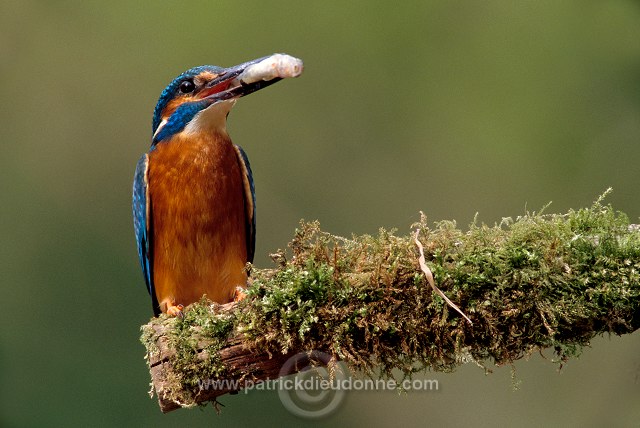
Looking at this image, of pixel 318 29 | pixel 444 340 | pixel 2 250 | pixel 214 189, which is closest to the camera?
pixel 444 340

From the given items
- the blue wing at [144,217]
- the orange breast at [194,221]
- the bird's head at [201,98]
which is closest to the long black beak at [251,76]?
the bird's head at [201,98]

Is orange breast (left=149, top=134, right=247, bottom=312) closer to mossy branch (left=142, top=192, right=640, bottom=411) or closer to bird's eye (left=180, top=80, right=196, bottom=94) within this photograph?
bird's eye (left=180, top=80, right=196, bottom=94)

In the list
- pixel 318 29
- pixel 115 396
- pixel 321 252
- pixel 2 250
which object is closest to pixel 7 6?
pixel 2 250

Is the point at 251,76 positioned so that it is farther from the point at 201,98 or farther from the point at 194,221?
the point at 194,221

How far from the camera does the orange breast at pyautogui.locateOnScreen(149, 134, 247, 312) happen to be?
3232 mm

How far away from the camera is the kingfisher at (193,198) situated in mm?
3232

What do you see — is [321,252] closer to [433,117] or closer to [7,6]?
[433,117]

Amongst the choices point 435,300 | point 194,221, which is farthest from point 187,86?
point 435,300

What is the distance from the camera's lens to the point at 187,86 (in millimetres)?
3295

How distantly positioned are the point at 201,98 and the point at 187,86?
91mm

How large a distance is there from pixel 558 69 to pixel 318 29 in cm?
184

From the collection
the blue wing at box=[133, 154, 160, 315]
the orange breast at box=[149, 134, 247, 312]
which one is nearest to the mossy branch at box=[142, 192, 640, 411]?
the orange breast at box=[149, 134, 247, 312]

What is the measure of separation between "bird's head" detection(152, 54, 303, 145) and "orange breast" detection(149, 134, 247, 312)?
0.19 ft

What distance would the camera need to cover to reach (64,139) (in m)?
6.30
